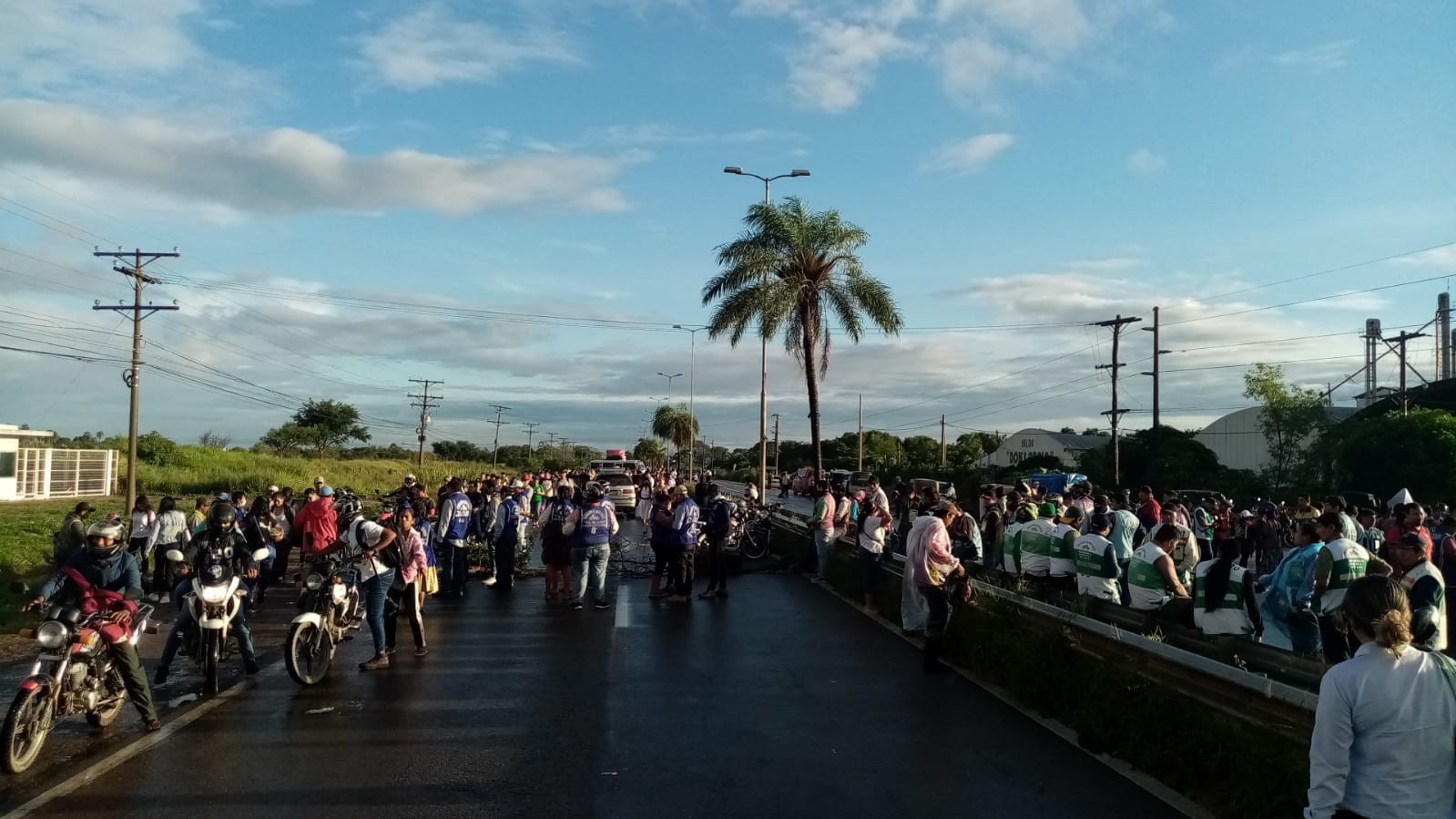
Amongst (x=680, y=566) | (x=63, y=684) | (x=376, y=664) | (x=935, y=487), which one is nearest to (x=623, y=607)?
(x=680, y=566)

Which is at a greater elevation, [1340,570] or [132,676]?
[1340,570]

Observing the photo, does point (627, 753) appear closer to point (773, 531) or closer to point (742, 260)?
point (773, 531)

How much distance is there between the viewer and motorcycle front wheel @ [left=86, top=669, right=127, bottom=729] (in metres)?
7.54

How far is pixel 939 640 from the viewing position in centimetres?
998

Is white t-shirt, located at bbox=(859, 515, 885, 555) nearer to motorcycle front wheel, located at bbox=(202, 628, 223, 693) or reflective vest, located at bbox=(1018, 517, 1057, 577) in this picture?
reflective vest, located at bbox=(1018, 517, 1057, 577)

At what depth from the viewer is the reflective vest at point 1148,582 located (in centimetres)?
891

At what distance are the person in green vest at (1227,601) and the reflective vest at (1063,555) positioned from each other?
9.85ft

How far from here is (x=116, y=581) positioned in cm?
791

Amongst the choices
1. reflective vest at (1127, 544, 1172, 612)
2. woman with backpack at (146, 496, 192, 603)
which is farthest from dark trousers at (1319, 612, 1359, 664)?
woman with backpack at (146, 496, 192, 603)

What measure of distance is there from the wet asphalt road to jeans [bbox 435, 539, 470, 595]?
13.3 ft

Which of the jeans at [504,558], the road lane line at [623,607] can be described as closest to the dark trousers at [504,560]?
the jeans at [504,558]

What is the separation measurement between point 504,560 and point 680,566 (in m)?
3.30

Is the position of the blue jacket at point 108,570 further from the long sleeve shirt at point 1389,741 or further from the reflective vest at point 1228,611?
the reflective vest at point 1228,611

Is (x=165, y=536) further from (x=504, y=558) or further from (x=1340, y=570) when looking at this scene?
(x=1340, y=570)
